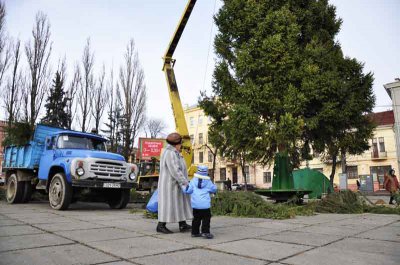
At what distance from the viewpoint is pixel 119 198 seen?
10805mm

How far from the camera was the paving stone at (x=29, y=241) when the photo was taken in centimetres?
414

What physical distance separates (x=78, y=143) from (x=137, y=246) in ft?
24.1

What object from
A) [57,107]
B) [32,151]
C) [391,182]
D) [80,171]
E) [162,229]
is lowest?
[162,229]

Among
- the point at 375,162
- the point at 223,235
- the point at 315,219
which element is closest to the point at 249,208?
the point at 315,219

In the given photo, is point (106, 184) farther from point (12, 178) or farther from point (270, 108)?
point (270, 108)

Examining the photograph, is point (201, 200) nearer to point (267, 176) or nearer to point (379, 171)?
point (379, 171)

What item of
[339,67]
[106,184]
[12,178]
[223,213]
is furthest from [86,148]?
[339,67]

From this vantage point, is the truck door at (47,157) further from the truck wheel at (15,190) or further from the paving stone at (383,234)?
the paving stone at (383,234)

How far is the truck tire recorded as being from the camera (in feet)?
30.0

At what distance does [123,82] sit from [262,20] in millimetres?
12951

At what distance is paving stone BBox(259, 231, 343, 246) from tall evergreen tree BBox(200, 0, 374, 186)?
39.3 ft

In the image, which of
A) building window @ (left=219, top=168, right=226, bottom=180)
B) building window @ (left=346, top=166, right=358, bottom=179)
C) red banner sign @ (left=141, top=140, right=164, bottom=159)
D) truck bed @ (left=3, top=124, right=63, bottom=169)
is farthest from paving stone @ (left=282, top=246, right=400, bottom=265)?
building window @ (left=219, top=168, right=226, bottom=180)

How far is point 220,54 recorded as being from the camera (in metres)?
20.5

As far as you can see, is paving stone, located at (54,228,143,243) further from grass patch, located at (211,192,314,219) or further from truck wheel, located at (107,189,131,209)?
truck wheel, located at (107,189,131,209)
